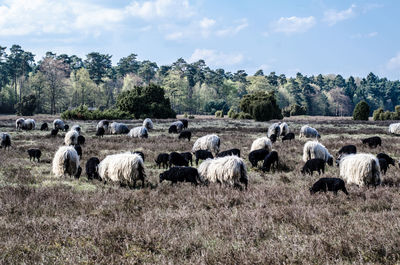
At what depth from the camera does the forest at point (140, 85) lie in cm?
8950

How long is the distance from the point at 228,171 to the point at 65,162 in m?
5.22

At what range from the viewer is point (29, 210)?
7129 millimetres

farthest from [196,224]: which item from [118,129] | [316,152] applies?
[118,129]

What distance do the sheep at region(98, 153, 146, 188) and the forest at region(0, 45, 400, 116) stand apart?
223 ft

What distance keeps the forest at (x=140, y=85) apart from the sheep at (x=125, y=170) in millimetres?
67901

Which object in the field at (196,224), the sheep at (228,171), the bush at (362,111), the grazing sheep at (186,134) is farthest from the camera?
the bush at (362,111)

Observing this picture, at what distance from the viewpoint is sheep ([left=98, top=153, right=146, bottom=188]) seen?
9.77 meters

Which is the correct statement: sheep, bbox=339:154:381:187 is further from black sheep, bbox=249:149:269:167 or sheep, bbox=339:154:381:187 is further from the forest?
the forest

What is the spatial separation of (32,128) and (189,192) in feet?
104

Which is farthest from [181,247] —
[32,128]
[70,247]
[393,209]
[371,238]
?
[32,128]

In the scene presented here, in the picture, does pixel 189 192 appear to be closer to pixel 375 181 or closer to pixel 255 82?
pixel 375 181

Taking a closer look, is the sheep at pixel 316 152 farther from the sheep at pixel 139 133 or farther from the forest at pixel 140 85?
the forest at pixel 140 85

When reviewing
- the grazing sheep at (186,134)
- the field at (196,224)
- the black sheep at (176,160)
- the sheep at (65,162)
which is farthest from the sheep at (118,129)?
the field at (196,224)

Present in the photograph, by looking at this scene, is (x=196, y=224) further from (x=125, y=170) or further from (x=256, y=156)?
(x=256, y=156)
